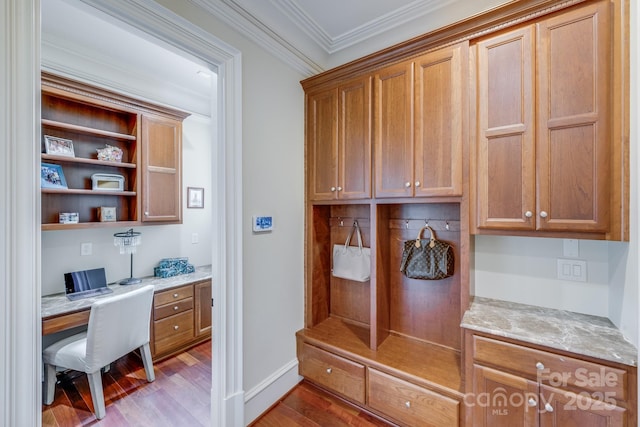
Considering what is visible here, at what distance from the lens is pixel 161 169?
2.84 meters

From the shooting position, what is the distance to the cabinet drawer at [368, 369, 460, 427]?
1531 mm

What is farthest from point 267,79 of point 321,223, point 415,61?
point 321,223

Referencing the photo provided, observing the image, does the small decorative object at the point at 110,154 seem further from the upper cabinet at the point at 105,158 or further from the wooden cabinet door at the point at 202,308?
the wooden cabinet door at the point at 202,308

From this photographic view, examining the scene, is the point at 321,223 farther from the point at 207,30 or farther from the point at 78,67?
the point at 78,67

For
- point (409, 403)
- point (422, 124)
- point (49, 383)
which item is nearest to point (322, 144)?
point (422, 124)

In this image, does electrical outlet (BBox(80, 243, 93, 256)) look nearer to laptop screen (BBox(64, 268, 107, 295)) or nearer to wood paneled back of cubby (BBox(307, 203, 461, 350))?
laptop screen (BBox(64, 268, 107, 295))

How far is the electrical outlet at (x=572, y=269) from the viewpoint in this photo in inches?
60.4

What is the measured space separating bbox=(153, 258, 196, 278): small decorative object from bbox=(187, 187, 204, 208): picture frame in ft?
2.30

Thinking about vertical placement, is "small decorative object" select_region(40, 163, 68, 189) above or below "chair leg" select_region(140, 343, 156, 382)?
above

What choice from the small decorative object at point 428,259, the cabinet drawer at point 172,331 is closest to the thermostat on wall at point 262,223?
the small decorative object at point 428,259

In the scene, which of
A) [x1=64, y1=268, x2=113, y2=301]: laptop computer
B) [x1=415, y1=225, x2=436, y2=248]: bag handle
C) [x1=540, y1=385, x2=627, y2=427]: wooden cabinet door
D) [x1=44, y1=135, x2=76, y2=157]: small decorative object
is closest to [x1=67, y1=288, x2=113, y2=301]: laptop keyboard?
[x1=64, y1=268, x2=113, y2=301]: laptop computer

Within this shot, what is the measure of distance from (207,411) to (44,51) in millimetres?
3151

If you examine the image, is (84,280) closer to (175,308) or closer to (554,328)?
(175,308)

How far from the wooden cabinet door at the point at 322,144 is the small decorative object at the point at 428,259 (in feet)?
2.37
